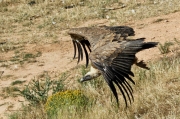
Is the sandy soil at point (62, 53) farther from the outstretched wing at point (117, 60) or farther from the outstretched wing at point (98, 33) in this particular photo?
the outstretched wing at point (117, 60)

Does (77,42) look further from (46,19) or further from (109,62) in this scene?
(46,19)

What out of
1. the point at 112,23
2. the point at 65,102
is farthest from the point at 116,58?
the point at 112,23

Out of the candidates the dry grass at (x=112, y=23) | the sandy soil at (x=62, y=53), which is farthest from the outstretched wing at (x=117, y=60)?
the sandy soil at (x=62, y=53)

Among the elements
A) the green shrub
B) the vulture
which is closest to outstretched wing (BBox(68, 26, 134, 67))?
the vulture

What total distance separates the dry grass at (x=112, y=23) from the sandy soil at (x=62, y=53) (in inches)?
21.0

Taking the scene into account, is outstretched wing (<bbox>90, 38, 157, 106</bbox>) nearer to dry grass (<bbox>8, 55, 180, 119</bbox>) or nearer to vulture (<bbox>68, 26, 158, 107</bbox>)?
vulture (<bbox>68, 26, 158, 107</bbox>)

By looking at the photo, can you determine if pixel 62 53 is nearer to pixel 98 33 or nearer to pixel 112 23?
pixel 112 23

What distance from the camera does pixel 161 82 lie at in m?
6.41

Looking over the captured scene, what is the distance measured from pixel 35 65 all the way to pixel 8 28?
376 cm

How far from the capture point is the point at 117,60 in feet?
16.8

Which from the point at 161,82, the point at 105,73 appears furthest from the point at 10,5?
the point at 105,73

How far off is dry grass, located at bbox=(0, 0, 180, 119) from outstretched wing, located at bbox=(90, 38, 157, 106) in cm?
63

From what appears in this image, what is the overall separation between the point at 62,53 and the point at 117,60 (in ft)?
21.3

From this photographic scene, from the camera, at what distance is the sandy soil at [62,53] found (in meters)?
9.81
